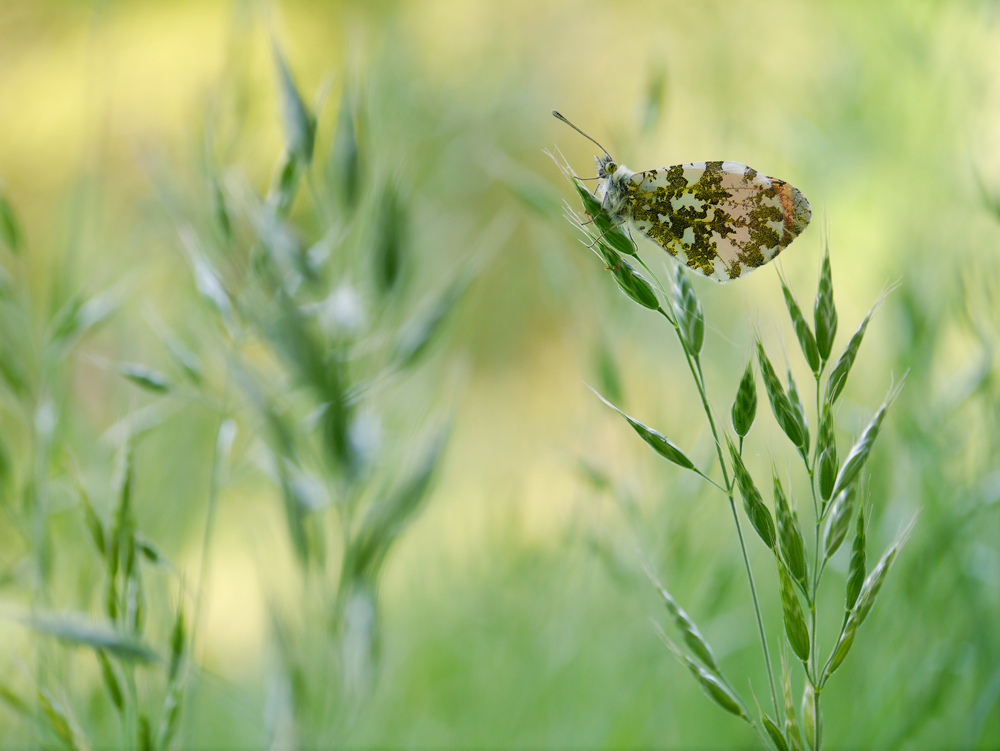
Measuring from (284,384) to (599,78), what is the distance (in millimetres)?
1731

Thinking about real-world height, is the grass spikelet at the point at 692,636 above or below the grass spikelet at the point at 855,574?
below

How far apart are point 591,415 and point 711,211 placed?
0.74 ft

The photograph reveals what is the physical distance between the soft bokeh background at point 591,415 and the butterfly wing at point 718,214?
13 millimetres

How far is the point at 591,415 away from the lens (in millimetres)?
422

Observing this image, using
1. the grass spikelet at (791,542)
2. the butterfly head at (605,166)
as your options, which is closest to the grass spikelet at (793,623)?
the grass spikelet at (791,542)

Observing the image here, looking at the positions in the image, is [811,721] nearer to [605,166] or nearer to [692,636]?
[692,636]

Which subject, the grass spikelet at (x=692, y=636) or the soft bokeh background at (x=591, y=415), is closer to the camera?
the grass spikelet at (x=692, y=636)

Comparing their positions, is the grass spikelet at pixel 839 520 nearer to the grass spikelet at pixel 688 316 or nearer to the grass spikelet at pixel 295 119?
the grass spikelet at pixel 688 316

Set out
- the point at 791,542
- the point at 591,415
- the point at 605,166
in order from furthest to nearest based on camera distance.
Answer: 1. the point at 591,415
2. the point at 605,166
3. the point at 791,542

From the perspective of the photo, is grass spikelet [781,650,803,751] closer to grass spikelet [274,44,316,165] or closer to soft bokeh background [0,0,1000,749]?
soft bokeh background [0,0,1000,749]

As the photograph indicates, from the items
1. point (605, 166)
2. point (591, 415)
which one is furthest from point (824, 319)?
point (591, 415)

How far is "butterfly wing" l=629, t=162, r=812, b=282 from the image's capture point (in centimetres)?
19

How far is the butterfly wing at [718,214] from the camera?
0.19 m

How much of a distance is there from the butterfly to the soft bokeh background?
0.01 metres
